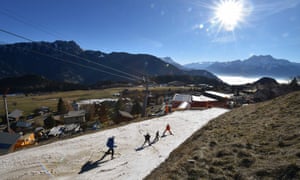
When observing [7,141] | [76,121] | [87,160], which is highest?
[87,160]

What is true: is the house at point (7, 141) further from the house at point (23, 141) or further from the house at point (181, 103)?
the house at point (181, 103)

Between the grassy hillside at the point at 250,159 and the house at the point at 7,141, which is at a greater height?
the grassy hillside at the point at 250,159

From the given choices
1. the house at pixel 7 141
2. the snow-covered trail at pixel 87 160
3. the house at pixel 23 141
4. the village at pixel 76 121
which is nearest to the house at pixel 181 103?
the village at pixel 76 121

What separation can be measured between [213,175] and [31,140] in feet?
132

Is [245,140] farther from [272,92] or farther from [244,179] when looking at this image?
[272,92]

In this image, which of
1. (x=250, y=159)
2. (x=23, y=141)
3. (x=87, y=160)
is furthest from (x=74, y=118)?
(x=250, y=159)

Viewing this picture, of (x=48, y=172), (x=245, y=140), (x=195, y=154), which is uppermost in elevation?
(x=245, y=140)

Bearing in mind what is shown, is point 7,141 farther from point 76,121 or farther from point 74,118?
point 74,118

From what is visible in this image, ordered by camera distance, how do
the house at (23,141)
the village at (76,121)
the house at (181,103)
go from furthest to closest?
the house at (181,103) → the village at (76,121) → the house at (23,141)

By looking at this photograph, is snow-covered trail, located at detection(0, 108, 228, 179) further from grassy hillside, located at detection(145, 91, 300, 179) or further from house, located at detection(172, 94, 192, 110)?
house, located at detection(172, 94, 192, 110)

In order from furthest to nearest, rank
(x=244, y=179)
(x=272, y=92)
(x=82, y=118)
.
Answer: (x=272, y=92) → (x=82, y=118) → (x=244, y=179)

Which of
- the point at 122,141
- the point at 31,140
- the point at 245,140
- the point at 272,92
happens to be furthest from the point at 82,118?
the point at 272,92

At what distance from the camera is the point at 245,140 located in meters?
8.75

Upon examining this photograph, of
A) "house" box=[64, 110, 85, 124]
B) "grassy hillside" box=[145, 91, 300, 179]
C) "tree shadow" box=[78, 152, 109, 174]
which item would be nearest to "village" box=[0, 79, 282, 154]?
"house" box=[64, 110, 85, 124]
